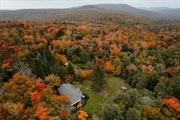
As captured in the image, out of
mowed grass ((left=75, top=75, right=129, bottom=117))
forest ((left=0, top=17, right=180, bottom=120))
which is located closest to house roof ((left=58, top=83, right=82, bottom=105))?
forest ((left=0, top=17, right=180, bottom=120))

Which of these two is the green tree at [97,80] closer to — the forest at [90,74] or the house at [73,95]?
the forest at [90,74]

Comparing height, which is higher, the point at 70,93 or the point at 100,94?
the point at 70,93

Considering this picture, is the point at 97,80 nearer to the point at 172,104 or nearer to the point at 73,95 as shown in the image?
the point at 73,95

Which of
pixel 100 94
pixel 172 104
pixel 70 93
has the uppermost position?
pixel 70 93

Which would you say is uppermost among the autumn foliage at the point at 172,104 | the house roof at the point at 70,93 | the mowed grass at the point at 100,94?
the house roof at the point at 70,93

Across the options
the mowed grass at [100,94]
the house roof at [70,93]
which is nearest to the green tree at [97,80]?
the mowed grass at [100,94]

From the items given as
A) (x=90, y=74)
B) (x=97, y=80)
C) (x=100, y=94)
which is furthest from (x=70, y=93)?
(x=90, y=74)
